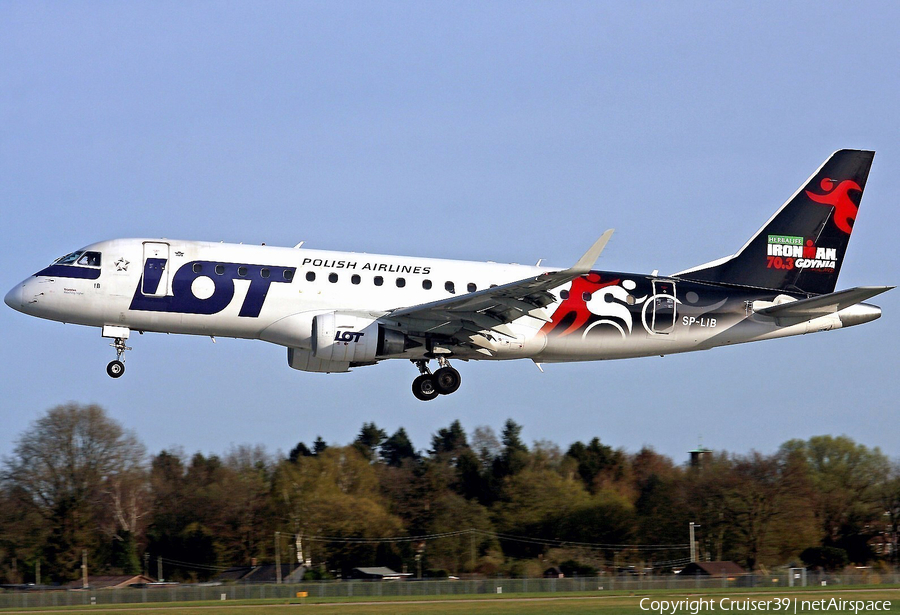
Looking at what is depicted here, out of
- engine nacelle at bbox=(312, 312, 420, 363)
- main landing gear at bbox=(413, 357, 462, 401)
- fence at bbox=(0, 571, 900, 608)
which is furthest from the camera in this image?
fence at bbox=(0, 571, 900, 608)

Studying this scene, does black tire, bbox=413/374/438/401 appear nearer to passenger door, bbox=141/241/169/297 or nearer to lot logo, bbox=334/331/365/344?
lot logo, bbox=334/331/365/344

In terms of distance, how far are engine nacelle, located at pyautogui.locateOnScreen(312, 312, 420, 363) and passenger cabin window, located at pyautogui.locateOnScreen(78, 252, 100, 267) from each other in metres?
6.88

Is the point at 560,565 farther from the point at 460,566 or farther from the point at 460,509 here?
the point at 460,509

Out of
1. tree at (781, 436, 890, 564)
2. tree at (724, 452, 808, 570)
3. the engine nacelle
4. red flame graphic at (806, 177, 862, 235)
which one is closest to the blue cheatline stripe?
the engine nacelle

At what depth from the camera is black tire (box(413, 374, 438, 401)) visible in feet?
116

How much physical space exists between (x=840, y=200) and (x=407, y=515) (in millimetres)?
57374

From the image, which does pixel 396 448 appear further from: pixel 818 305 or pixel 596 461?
pixel 818 305

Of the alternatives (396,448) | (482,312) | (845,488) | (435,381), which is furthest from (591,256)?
(396,448)

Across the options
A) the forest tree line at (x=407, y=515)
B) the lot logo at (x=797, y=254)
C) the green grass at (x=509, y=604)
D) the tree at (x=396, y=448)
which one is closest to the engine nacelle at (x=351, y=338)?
the green grass at (x=509, y=604)

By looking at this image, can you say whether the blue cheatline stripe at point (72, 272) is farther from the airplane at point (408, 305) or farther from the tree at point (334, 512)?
the tree at point (334, 512)

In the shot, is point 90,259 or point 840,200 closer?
point 90,259

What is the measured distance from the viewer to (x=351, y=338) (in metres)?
32.8

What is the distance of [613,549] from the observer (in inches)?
3150

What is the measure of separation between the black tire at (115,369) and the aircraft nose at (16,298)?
3.26m
